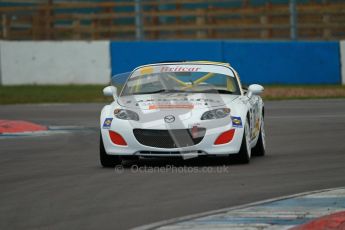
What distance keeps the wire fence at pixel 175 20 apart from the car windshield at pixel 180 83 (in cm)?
1647

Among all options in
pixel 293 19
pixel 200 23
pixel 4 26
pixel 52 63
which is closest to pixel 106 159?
pixel 293 19

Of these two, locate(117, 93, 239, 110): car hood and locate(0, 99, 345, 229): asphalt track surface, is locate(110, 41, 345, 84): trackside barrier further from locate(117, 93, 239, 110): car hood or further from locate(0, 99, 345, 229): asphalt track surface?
locate(117, 93, 239, 110): car hood

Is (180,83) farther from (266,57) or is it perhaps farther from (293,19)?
(293,19)

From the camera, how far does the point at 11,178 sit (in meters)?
10.7

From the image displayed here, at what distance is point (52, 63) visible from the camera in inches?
1190

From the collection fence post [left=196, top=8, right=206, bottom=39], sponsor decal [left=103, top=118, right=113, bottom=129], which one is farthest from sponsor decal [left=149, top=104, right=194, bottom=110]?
fence post [left=196, top=8, right=206, bottom=39]

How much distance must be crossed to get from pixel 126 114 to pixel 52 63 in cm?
1904

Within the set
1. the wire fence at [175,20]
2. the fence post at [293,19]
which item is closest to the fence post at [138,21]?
the wire fence at [175,20]

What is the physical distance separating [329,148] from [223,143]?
2539 mm

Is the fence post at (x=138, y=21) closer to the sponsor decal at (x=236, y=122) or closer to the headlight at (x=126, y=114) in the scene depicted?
the headlight at (x=126, y=114)

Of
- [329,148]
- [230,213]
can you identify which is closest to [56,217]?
[230,213]

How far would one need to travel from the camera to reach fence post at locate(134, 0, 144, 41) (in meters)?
29.9

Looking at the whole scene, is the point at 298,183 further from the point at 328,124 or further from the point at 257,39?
the point at 257,39

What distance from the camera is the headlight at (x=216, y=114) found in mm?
11305
